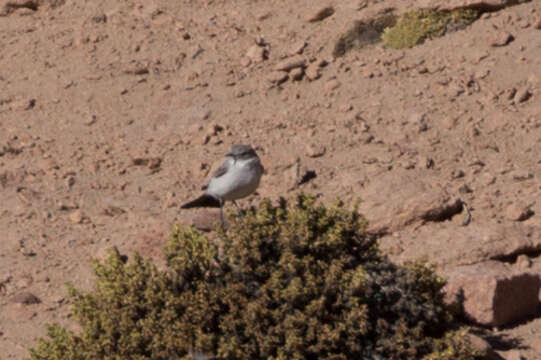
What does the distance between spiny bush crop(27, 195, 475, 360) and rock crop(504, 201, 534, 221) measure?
2.49m

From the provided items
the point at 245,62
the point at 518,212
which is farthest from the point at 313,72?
the point at 518,212

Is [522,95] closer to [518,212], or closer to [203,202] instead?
[518,212]

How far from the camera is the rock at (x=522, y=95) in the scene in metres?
11.2

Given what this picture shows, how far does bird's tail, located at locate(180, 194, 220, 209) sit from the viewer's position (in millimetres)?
9344

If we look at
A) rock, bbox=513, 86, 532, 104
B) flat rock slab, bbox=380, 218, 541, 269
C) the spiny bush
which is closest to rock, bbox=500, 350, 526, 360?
the spiny bush

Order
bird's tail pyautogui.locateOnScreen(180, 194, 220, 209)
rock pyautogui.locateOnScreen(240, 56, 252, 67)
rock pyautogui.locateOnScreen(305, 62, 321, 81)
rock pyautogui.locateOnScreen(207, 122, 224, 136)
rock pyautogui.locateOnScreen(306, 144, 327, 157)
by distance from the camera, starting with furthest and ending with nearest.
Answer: rock pyautogui.locateOnScreen(240, 56, 252, 67)
rock pyautogui.locateOnScreen(305, 62, 321, 81)
rock pyautogui.locateOnScreen(207, 122, 224, 136)
rock pyautogui.locateOnScreen(306, 144, 327, 157)
bird's tail pyautogui.locateOnScreen(180, 194, 220, 209)

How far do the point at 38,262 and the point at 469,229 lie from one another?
4.23 metres

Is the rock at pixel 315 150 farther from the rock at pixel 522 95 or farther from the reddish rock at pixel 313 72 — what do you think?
the rock at pixel 522 95

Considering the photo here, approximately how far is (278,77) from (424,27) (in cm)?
227

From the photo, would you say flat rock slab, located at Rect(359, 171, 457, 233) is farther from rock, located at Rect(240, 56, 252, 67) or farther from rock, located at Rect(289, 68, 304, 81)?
rock, located at Rect(240, 56, 252, 67)

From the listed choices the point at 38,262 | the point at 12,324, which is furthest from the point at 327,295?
the point at 38,262

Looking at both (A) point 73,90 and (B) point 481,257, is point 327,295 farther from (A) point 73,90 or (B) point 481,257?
(A) point 73,90

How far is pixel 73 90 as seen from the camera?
13.2m

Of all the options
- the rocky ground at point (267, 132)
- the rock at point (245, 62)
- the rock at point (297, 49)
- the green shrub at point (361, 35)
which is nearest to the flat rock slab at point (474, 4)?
the rocky ground at point (267, 132)
